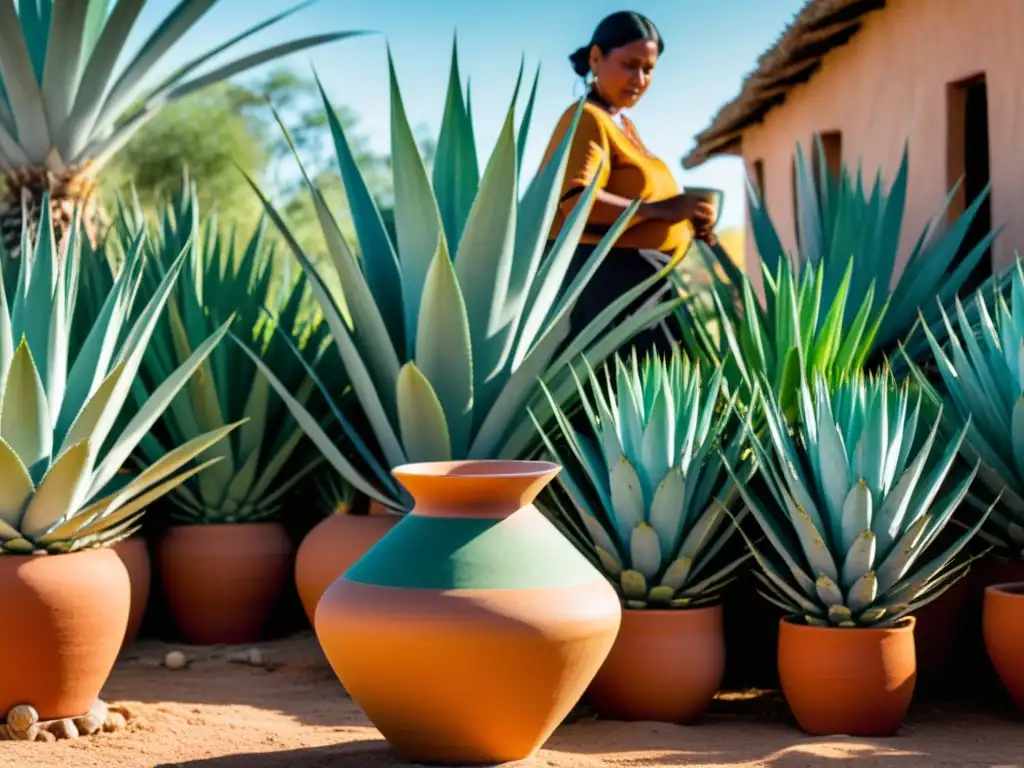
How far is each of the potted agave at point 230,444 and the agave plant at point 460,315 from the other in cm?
67

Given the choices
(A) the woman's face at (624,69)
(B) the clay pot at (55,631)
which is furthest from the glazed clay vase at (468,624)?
(A) the woman's face at (624,69)

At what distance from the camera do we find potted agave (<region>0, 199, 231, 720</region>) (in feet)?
11.9

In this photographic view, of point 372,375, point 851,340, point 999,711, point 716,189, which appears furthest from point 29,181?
point 999,711

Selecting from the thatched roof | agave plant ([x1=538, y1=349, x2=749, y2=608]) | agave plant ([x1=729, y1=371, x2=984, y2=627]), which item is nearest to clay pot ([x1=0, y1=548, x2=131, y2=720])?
agave plant ([x1=538, y1=349, x2=749, y2=608])

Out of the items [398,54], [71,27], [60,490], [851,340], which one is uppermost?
[71,27]

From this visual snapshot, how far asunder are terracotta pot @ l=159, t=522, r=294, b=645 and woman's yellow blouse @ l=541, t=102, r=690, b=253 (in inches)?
63.4

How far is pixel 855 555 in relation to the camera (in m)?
3.69

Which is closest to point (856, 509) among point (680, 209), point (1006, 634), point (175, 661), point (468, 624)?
point (1006, 634)

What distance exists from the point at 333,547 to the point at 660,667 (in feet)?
4.17

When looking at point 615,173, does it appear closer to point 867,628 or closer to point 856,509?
point 856,509

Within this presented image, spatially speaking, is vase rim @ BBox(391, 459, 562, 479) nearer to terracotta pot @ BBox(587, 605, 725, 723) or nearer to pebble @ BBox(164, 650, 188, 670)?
terracotta pot @ BBox(587, 605, 725, 723)

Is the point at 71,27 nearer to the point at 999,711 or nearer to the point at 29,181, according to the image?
the point at 29,181

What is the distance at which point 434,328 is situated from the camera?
4.20 metres

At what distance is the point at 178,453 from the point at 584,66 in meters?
2.31
